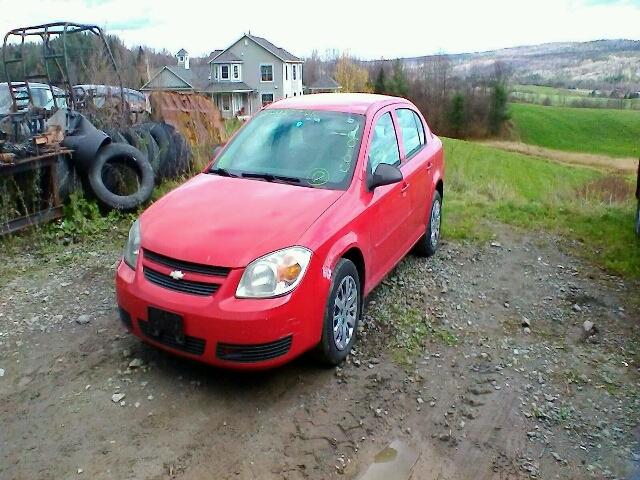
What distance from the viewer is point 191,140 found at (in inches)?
410

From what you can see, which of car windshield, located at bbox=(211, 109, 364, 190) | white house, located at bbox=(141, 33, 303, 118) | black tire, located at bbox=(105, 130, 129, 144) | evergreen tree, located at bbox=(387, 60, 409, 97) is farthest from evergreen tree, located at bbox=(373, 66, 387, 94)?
car windshield, located at bbox=(211, 109, 364, 190)

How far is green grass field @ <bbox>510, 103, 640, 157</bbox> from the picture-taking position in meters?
47.4

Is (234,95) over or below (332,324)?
over

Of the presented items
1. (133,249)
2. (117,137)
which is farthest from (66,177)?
(133,249)

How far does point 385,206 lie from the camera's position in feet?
14.3

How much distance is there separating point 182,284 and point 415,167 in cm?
265

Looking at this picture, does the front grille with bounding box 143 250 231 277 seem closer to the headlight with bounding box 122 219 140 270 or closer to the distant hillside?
the headlight with bounding box 122 219 140 270

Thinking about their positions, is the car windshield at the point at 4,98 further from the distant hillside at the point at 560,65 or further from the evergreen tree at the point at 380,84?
the evergreen tree at the point at 380,84

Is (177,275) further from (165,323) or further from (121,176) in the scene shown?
(121,176)

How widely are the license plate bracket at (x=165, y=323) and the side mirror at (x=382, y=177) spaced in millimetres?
1697

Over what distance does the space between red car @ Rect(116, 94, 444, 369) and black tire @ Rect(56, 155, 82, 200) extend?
3.12m

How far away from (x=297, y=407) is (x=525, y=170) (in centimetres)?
3251

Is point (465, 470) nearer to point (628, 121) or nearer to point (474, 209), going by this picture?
point (474, 209)

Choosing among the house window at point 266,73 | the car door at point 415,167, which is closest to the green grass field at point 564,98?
the house window at point 266,73
